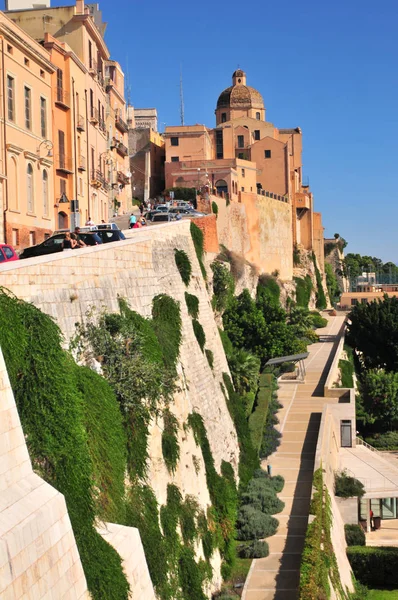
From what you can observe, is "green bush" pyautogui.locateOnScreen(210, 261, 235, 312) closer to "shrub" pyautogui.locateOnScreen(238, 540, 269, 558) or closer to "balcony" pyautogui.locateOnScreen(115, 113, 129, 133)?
"balcony" pyautogui.locateOnScreen(115, 113, 129, 133)

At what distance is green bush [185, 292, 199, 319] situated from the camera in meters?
22.7

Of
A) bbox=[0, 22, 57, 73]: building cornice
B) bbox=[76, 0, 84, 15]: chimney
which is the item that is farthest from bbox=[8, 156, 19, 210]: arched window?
bbox=[76, 0, 84, 15]: chimney

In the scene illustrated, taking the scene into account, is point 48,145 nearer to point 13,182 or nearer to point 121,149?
point 13,182

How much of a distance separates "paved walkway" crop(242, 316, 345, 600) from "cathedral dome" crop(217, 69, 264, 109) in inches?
1252

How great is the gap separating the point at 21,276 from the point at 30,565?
4.82m

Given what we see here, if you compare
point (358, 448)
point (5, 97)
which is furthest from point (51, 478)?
point (358, 448)

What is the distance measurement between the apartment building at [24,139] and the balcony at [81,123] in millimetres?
3046

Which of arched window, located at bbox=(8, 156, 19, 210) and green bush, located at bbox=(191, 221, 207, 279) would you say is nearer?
arched window, located at bbox=(8, 156, 19, 210)

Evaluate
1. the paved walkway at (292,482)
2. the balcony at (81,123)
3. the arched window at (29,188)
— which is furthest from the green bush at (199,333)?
the balcony at (81,123)

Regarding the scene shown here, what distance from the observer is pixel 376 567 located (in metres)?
24.8

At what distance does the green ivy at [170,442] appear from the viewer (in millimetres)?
15484

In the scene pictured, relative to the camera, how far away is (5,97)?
2289 centimetres

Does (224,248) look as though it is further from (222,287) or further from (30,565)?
(30,565)

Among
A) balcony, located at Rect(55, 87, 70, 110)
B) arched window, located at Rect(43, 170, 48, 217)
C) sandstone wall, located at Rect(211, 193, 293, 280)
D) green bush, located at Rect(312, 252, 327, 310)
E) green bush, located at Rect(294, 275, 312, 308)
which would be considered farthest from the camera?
green bush, located at Rect(312, 252, 327, 310)
